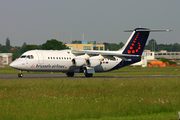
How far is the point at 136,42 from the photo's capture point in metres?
42.5

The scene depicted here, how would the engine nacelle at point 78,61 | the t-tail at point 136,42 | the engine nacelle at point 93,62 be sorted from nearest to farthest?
the engine nacelle at point 78,61 → the engine nacelle at point 93,62 → the t-tail at point 136,42

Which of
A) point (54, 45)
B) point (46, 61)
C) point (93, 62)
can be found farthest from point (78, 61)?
point (54, 45)

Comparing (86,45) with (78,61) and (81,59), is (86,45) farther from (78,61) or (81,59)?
(78,61)

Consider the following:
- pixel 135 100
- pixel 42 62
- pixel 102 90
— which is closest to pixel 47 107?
pixel 135 100

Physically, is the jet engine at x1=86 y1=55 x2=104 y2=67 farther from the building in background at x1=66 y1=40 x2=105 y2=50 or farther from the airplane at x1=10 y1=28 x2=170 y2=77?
the building in background at x1=66 y1=40 x2=105 y2=50

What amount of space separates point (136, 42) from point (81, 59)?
9.49 meters

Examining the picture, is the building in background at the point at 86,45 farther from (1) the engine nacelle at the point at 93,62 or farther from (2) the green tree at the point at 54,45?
(1) the engine nacelle at the point at 93,62

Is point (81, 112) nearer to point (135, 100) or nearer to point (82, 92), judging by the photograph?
point (135, 100)

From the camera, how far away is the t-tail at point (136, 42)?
139ft

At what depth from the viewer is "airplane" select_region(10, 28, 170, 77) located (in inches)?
1419

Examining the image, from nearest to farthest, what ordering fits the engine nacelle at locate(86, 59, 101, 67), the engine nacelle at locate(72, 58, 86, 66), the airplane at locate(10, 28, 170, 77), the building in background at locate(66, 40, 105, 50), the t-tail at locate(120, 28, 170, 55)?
1. the airplane at locate(10, 28, 170, 77)
2. the engine nacelle at locate(72, 58, 86, 66)
3. the engine nacelle at locate(86, 59, 101, 67)
4. the t-tail at locate(120, 28, 170, 55)
5. the building in background at locate(66, 40, 105, 50)

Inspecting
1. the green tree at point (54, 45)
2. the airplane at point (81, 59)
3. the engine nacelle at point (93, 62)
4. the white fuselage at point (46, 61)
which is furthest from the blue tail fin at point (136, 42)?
the green tree at point (54, 45)

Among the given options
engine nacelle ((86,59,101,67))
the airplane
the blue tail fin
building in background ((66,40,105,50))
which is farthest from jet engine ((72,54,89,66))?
building in background ((66,40,105,50))

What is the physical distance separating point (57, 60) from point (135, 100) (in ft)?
70.0
